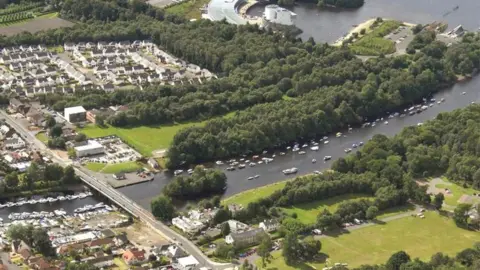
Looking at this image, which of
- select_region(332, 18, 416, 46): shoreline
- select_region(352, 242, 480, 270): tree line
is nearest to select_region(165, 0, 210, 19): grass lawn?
select_region(332, 18, 416, 46): shoreline

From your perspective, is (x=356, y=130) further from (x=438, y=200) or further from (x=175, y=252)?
(x=175, y=252)

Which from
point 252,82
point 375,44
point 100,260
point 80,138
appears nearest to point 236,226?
point 100,260

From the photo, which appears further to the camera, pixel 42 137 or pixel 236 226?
pixel 42 137

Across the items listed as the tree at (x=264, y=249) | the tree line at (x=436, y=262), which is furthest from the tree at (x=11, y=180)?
the tree line at (x=436, y=262)

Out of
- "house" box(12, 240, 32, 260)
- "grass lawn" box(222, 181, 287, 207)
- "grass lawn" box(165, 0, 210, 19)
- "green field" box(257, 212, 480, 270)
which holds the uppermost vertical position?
"grass lawn" box(165, 0, 210, 19)

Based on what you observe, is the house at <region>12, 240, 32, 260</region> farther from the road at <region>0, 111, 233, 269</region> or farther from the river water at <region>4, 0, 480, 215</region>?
the road at <region>0, 111, 233, 269</region>

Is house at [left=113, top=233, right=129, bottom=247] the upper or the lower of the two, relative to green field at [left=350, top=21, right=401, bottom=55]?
lower
